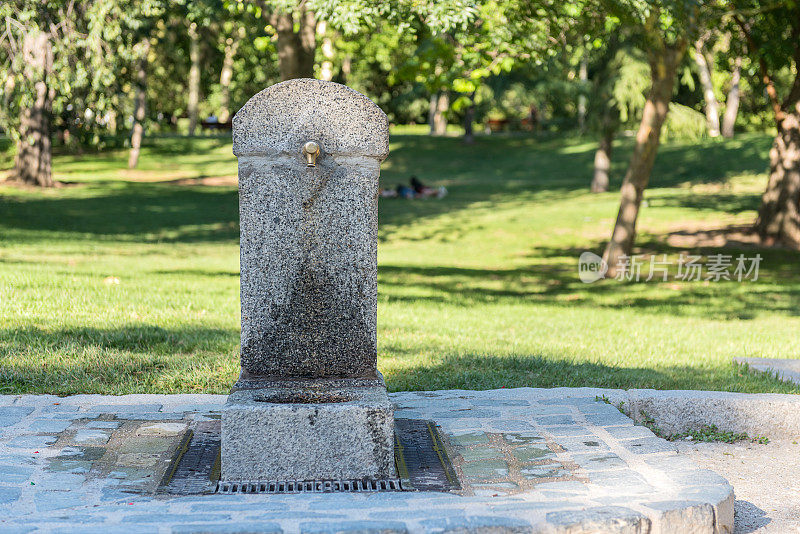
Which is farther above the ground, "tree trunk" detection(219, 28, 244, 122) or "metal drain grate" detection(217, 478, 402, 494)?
"tree trunk" detection(219, 28, 244, 122)

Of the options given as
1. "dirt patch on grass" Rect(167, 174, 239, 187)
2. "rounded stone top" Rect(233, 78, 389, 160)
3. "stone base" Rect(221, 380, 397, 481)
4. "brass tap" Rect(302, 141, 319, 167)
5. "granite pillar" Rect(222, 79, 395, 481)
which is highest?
"rounded stone top" Rect(233, 78, 389, 160)

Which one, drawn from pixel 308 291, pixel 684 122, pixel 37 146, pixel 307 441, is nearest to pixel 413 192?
pixel 684 122

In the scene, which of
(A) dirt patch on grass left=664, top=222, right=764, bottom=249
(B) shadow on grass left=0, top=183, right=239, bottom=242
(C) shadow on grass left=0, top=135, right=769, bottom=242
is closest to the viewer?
(A) dirt patch on grass left=664, top=222, right=764, bottom=249

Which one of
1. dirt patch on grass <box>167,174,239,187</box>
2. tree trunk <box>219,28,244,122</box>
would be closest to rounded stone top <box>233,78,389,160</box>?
dirt patch on grass <box>167,174,239,187</box>

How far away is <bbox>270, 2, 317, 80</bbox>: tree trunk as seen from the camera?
14.0 m

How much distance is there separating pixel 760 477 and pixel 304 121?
3.39 meters

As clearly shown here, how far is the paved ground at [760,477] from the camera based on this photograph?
183 inches

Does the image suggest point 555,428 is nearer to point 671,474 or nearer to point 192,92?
point 671,474

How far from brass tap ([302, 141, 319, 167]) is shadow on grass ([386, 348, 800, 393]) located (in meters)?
2.50

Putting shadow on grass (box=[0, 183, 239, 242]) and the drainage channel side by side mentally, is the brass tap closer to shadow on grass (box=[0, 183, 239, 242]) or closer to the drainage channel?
the drainage channel

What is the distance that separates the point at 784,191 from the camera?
18453 mm

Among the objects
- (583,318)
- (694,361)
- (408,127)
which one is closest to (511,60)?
(583,318)

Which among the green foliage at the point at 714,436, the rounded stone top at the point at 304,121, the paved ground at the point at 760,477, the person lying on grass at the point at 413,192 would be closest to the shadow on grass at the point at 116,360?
the rounded stone top at the point at 304,121

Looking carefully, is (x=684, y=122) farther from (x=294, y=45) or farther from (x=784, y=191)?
(x=294, y=45)
